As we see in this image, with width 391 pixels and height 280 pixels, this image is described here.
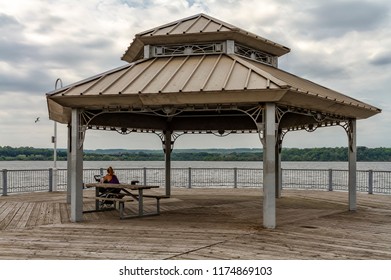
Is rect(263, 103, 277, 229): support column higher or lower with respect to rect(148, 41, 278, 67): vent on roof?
lower

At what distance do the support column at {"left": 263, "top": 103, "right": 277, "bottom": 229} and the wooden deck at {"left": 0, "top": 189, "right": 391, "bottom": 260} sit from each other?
46 centimetres

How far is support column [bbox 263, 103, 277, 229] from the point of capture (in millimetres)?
10930

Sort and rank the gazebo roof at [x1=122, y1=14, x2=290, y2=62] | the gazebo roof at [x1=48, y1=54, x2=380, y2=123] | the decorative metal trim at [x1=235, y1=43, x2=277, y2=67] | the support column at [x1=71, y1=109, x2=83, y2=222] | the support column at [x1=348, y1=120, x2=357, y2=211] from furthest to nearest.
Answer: the support column at [x1=348, y1=120, x2=357, y2=211] < the decorative metal trim at [x1=235, y1=43, x2=277, y2=67] < the gazebo roof at [x1=122, y1=14, x2=290, y2=62] < the support column at [x1=71, y1=109, x2=83, y2=222] < the gazebo roof at [x1=48, y1=54, x2=380, y2=123]

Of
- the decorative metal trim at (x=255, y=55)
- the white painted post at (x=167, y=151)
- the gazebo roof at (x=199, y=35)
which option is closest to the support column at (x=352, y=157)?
the decorative metal trim at (x=255, y=55)

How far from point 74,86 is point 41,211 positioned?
471 centimetres

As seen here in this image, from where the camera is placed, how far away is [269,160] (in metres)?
11.0

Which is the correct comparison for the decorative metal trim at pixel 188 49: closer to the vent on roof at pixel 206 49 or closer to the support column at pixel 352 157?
the vent on roof at pixel 206 49

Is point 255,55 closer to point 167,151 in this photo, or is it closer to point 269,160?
point 269,160

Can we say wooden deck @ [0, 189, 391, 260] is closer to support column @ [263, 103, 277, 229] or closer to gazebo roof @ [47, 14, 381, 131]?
support column @ [263, 103, 277, 229]

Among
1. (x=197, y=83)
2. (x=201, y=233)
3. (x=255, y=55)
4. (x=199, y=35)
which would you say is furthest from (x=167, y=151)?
(x=201, y=233)

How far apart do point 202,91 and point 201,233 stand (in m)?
3.62

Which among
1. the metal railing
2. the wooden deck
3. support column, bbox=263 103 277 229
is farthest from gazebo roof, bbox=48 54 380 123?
the metal railing

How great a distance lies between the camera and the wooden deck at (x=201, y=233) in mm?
8242

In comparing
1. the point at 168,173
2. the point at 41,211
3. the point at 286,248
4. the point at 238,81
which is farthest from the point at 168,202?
the point at 286,248
